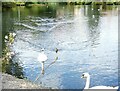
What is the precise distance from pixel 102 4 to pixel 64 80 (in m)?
72.8

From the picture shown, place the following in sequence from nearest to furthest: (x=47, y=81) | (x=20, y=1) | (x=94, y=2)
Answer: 1. (x=47, y=81)
2. (x=20, y=1)
3. (x=94, y=2)

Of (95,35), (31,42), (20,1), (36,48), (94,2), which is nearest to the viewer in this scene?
(36,48)

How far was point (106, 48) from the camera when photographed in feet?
91.2

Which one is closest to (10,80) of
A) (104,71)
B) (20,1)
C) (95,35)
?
(104,71)

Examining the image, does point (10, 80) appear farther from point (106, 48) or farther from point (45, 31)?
point (45, 31)

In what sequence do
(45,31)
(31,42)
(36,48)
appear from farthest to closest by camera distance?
(45,31) < (31,42) < (36,48)

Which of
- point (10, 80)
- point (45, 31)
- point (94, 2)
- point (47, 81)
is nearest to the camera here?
point (10, 80)

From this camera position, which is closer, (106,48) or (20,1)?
(106,48)

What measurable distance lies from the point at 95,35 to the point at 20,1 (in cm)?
5224

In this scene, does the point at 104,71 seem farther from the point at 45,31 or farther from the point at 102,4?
the point at 102,4

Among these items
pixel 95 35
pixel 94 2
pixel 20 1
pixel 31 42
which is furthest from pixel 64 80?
pixel 94 2

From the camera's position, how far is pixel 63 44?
29.5 meters

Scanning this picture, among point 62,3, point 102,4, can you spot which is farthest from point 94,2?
point 62,3

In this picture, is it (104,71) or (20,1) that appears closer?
(104,71)
